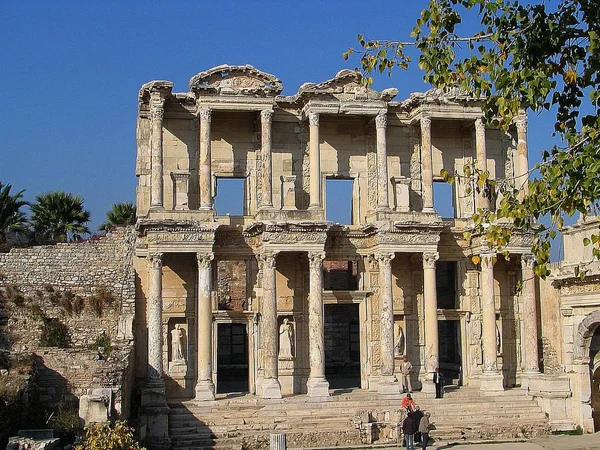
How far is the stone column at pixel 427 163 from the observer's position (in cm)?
2772

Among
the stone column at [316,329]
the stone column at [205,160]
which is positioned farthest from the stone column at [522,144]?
the stone column at [205,160]

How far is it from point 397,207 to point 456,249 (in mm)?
2591

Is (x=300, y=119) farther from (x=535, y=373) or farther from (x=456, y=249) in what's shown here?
(x=535, y=373)

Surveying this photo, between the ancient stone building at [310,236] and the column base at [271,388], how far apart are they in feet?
0.11

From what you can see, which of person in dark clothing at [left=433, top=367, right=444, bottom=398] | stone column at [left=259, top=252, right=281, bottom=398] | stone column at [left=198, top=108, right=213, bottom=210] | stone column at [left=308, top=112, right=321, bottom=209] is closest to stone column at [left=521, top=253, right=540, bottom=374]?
person in dark clothing at [left=433, top=367, right=444, bottom=398]

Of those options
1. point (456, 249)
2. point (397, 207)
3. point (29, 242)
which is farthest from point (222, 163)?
point (29, 242)

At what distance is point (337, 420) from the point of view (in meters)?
24.2

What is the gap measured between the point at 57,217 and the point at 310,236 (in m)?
15.7

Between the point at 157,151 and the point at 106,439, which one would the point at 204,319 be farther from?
the point at 106,439

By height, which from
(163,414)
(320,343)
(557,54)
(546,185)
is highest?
(557,54)

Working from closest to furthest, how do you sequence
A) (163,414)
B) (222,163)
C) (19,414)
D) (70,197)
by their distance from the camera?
(19,414)
(163,414)
(222,163)
(70,197)

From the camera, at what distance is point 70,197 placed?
3734 centimetres

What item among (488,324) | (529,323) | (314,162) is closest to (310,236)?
(314,162)

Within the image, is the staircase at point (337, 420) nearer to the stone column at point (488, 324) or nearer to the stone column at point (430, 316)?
the stone column at point (488, 324)
